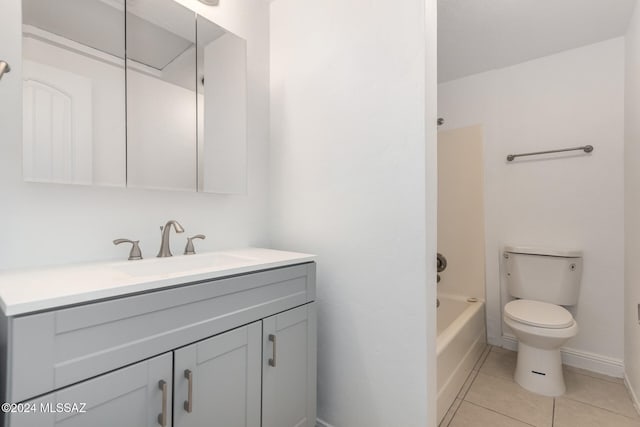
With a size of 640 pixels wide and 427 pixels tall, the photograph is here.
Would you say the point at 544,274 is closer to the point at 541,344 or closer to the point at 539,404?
the point at 541,344

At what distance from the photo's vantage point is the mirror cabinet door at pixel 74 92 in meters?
0.99

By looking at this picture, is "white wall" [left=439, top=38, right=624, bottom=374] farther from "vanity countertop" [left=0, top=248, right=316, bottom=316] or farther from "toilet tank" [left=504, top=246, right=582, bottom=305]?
"vanity countertop" [left=0, top=248, right=316, bottom=316]

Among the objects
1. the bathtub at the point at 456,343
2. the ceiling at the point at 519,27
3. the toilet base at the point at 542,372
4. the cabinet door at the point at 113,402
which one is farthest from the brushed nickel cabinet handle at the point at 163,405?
the ceiling at the point at 519,27

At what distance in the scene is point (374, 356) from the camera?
133 centimetres

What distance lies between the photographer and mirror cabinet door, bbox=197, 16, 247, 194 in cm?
145

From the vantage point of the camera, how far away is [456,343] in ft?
5.92

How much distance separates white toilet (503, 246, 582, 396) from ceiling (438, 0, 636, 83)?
1.46m

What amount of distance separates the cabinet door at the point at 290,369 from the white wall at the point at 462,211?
1793 mm

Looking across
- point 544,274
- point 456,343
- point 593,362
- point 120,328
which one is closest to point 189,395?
point 120,328

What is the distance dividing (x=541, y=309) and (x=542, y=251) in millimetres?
435

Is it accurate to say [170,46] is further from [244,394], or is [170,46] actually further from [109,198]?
[244,394]

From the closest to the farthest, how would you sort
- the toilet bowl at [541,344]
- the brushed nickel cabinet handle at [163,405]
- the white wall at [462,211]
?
1. the brushed nickel cabinet handle at [163,405]
2. the toilet bowl at [541,344]
3. the white wall at [462,211]

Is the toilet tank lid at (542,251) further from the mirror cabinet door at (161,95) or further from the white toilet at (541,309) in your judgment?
the mirror cabinet door at (161,95)

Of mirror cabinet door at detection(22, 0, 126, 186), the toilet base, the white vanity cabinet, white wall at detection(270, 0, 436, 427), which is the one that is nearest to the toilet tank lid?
the toilet base
